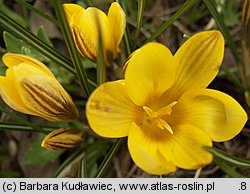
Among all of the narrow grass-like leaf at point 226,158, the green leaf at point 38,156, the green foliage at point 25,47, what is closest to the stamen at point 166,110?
the narrow grass-like leaf at point 226,158

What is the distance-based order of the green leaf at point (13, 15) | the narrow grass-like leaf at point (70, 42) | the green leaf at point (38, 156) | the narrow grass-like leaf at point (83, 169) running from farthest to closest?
the green leaf at point (13, 15) < the green leaf at point (38, 156) < the narrow grass-like leaf at point (83, 169) < the narrow grass-like leaf at point (70, 42)

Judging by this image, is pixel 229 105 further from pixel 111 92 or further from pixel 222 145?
pixel 222 145

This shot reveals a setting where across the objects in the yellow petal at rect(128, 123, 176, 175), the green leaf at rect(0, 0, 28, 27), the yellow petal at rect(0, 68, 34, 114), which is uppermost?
the yellow petal at rect(0, 68, 34, 114)

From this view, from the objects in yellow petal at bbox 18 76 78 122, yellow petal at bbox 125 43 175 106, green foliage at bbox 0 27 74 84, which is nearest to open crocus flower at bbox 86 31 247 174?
yellow petal at bbox 125 43 175 106

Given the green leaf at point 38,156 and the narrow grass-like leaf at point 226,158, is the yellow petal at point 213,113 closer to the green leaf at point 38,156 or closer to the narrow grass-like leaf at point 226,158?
the narrow grass-like leaf at point 226,158

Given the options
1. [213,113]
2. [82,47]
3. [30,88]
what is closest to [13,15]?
[82,47]

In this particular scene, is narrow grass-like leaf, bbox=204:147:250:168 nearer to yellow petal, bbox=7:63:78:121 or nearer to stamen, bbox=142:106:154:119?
stamen, bbox=142:106:154:119
